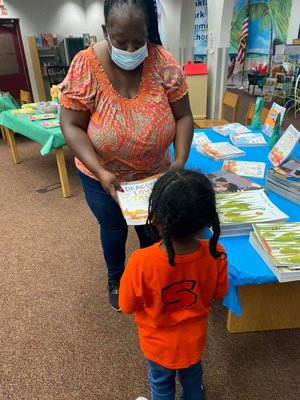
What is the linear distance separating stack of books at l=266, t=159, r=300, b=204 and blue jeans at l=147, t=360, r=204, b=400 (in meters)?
0.78

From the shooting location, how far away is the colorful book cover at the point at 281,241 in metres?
0.95

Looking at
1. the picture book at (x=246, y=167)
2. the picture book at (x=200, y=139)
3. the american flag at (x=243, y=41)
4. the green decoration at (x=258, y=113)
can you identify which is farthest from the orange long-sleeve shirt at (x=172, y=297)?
the american flag at (x=243, y=41)

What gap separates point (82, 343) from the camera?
1.47m

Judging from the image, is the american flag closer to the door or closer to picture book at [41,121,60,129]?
the door

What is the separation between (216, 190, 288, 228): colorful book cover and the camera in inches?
44.8

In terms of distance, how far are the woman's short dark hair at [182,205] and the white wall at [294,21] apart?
7.63m

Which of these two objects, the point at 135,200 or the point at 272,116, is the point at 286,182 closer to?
the point at 135,200

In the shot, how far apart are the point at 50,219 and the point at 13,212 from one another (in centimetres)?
40

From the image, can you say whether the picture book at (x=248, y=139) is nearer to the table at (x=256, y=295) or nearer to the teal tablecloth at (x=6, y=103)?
the table at (x=256, y=295)

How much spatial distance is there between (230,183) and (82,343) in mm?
1013

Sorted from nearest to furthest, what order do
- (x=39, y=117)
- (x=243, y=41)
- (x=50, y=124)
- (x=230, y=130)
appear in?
(x=230, y=130), (x=50, y=124), (x=39, y=117), (x=243, y=41)

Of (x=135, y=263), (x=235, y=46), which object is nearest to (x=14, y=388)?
(x=135, y=263)

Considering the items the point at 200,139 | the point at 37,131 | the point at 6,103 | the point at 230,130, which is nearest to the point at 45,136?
the point at 37,131

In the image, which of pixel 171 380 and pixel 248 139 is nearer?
pixel 171 380
